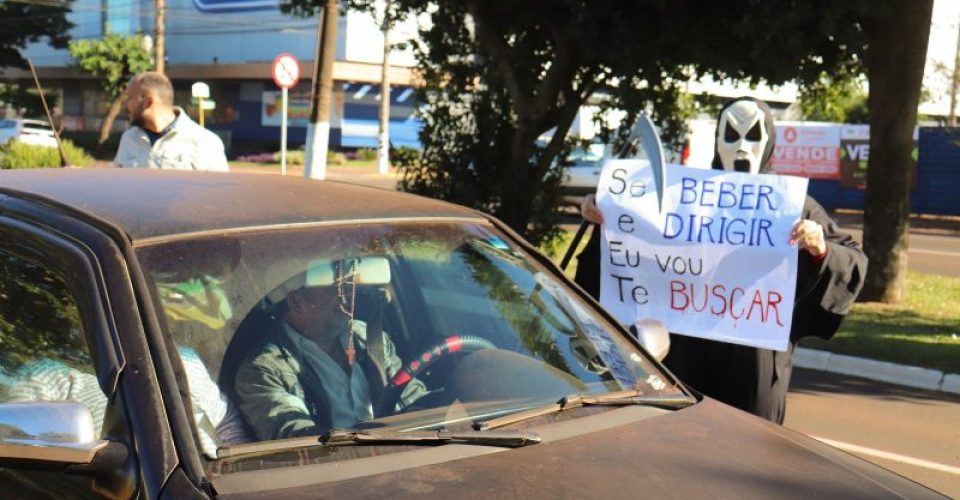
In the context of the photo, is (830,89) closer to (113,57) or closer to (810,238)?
(810,238)

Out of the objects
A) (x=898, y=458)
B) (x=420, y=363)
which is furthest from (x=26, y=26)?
(x=420, y=363)

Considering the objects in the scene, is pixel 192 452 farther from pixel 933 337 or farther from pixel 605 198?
pixel 933 337

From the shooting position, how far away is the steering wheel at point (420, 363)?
2.89m

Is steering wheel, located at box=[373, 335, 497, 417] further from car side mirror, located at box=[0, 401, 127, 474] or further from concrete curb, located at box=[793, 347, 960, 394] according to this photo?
concrete curb, located at box=[793, 347, 960, 394]

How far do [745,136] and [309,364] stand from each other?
2.30 metres

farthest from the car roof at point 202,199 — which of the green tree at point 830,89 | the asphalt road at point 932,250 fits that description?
the green tree at point 830,89

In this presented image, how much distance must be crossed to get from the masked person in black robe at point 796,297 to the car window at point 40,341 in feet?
7.88

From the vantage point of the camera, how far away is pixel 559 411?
295cm

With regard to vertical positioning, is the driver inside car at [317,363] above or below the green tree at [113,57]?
below

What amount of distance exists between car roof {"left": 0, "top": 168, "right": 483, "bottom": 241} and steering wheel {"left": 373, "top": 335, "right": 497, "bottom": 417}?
0.40m

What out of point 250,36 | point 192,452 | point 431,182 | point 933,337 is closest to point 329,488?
point 192,452

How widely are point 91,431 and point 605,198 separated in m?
2.75

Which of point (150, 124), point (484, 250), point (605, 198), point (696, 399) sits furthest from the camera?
point (150, 124)

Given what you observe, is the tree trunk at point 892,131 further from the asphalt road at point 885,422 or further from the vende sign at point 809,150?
the vende sign at point 809,150
